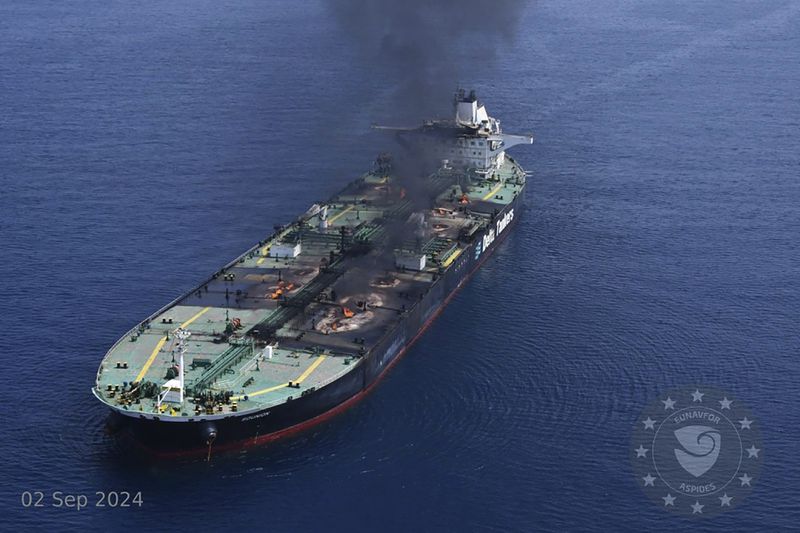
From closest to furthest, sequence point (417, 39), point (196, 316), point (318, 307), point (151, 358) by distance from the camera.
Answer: point (151, 358) < point (196, 316) < point (318, 307) < point (417, 39)

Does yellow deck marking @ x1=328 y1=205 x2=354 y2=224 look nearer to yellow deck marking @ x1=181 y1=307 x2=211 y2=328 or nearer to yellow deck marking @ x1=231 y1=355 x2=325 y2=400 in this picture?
yellow deck marking @ x1=181 y1=307 x2=211 y2=328

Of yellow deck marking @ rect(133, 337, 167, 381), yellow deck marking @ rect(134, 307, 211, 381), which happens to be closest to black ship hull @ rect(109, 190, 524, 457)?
yellow deck marking @ rect(133, 337, 167, 381)

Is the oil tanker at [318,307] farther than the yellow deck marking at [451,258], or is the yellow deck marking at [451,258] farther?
the yellow deck marking at [451,258]

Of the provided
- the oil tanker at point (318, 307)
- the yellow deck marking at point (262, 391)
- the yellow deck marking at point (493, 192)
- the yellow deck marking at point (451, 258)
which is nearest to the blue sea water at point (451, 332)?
the oil tanker at point (318, 307)

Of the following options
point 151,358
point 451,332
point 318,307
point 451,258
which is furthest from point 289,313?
point 451,258

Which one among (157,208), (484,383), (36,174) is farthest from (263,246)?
(36,174)

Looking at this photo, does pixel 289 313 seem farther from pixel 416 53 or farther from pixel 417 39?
pixel 417 39

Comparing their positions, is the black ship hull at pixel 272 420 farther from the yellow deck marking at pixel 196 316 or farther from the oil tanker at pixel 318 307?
the yellow deck marking at pixel 196 316
